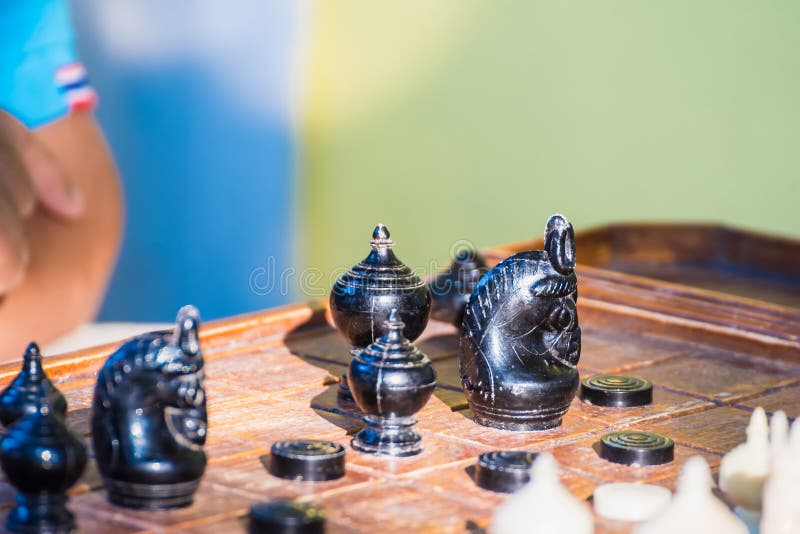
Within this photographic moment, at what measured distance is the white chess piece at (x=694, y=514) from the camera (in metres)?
1.11

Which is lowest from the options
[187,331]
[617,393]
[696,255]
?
[696,255]

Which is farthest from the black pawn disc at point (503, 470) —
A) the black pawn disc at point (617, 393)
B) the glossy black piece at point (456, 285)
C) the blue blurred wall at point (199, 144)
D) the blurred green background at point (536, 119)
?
the blue blurred wall at point (199, 144)

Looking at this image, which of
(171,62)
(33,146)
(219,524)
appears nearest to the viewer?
(219,524)

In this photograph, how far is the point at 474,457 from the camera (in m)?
1.41

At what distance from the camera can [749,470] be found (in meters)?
1.27

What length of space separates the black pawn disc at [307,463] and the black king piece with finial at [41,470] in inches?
8.8

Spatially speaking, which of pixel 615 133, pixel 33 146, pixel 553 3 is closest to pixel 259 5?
pixel 553 3

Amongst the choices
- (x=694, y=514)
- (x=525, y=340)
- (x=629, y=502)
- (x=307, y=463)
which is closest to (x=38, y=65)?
(x=525, y=340)

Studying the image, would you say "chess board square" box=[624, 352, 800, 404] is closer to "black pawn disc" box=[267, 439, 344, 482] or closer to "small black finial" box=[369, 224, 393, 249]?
"small black finial" box=[369, 224, 393, 249]

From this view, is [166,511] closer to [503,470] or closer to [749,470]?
[503,470]

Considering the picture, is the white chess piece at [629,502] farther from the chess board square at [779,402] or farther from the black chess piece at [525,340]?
the chess board square at [779,402]

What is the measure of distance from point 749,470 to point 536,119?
3053 millimetres

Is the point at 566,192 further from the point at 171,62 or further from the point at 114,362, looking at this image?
the point at 114,362

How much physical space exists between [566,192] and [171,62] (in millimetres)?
1538
